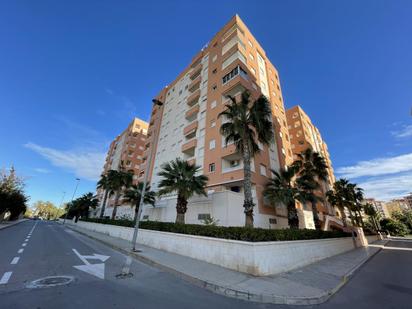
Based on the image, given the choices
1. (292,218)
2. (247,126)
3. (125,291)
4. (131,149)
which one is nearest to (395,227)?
(292,218)

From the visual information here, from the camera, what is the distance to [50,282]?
5.69 meters

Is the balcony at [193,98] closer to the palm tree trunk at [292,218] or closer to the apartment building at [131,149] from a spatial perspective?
the palm tree trunk at [292,218]

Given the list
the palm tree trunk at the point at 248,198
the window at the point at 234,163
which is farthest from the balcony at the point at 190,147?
the palm tree trunk at the point at 248,198

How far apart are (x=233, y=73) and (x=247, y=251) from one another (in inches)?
862

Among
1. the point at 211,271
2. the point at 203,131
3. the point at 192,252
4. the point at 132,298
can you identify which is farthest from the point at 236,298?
the point at 203,131

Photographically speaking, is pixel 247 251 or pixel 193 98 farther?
pixel 193 98

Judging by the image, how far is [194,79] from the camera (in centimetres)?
3291

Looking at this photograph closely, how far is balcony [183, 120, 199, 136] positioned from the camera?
26.8m

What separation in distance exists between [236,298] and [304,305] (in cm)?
190

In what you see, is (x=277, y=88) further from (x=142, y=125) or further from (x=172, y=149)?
(x=142, y=125)

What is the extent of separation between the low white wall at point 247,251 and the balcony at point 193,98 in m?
21.4

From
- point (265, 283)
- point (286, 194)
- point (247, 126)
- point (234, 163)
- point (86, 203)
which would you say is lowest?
point (265, 283)

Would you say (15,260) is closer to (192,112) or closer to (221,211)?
(221,211)

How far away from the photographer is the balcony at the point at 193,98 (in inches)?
Answer: 1164
